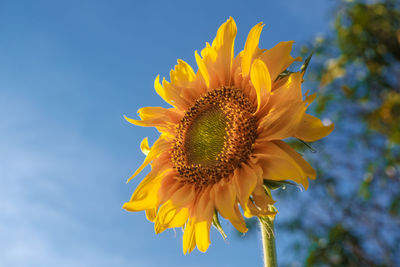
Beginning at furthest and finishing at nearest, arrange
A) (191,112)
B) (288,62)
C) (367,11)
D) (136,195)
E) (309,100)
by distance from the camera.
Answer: (367,11), (191,112), (136,195), (288,62), (309,100)

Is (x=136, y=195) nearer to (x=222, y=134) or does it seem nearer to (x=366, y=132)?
(x=222, y=134)

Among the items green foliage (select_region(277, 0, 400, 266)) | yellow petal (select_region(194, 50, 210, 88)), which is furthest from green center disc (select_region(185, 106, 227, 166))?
green foliage (select_region(277, 0, 400, 266))

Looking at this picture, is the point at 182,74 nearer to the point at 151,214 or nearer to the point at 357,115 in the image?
the point at 151,214

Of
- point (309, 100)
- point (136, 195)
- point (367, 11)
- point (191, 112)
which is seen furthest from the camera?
point (367, 11)

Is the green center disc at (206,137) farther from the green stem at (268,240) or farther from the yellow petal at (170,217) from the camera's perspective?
the green stem at (268,240)

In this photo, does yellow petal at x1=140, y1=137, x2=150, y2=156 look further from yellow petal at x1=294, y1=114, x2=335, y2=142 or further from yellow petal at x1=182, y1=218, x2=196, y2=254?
yellow petal at x1=294, y1=114, x2=335, y2=142

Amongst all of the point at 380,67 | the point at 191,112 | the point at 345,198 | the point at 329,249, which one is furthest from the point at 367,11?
the point at 191,112

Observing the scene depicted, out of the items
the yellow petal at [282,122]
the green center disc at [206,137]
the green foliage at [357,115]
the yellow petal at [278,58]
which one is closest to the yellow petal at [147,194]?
the green center disc at [206,137]
